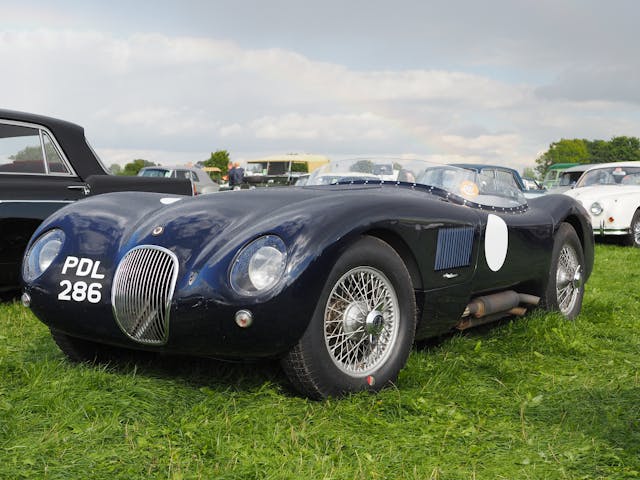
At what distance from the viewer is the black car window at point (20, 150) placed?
5.84 m

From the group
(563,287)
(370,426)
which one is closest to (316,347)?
(370,426)

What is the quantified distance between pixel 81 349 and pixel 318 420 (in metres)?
1.43

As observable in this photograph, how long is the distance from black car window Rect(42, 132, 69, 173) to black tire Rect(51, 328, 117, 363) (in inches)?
102

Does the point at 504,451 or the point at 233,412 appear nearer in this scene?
the point at 504,451

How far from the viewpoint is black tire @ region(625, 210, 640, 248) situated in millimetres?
11984

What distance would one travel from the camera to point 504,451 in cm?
284

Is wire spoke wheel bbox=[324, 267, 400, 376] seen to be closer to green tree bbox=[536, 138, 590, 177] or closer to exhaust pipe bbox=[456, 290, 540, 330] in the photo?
exhaust pipe bbox=[456, 290, 540, 330]

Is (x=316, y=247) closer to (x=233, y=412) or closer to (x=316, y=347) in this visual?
(x=316, y=347)

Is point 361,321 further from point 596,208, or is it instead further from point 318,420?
point 596,208

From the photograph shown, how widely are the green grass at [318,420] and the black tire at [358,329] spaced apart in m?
0.11

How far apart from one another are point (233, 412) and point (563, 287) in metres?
3.03

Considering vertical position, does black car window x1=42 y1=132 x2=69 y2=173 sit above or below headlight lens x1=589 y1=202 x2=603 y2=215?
above

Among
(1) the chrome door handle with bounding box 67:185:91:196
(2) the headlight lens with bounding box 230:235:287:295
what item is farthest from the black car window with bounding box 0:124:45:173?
(2) the headlight lens with bounding box 230:235:287:295

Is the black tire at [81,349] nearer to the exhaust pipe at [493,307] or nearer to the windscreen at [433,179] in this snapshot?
the windscreen at [433,179]
